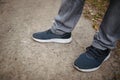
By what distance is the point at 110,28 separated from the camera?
2215 mm

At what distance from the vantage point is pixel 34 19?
3.17 meters

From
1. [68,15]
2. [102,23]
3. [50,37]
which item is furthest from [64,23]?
[102,23]

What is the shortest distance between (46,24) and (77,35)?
1.58 feet

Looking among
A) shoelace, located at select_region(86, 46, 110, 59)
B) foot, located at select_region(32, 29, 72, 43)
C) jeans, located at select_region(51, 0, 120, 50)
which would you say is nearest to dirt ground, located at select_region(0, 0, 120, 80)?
foot, located at select_region(32, 29, 72, 43)

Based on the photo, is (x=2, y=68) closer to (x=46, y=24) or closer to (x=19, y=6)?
(x=46, y=24)

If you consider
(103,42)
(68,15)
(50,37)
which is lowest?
(50,37)

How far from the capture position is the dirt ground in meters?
2.31

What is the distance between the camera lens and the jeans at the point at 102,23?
2155 millimetres

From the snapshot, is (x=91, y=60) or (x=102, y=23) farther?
(x=91, y=60)

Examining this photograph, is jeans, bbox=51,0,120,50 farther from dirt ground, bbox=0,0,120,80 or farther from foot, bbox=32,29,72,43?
dirt ground, bbox=0,0,120,80

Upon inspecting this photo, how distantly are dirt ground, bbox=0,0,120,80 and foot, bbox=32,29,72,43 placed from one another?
0.06 m

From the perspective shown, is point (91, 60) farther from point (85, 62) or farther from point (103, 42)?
point (103, 42)

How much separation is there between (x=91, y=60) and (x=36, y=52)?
2.13 feet

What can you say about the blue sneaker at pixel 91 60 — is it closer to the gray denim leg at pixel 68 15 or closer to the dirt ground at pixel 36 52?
the dirt ground at pixel 36 52
